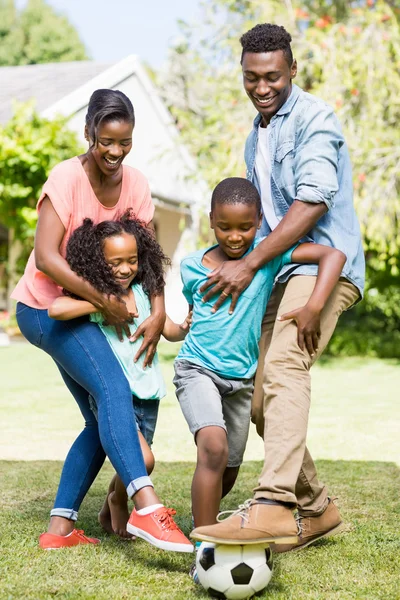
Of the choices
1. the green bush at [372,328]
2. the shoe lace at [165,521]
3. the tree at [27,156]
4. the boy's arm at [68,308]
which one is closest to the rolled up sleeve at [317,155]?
the boy's arm at [68,308]

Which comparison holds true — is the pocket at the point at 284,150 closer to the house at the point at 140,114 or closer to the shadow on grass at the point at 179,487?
the shadow on grass at the point at 179,487

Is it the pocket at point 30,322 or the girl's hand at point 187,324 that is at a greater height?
the pocket at point 30,322

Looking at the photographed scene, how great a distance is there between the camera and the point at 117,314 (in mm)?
3703

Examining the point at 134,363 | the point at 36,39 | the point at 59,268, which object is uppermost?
the point at 36,39

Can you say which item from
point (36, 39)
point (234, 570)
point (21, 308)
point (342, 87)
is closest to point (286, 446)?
point (234, 570)

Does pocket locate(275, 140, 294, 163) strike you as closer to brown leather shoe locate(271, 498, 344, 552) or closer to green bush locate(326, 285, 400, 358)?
brown leather shoe locate(271, 498, 344, 552)

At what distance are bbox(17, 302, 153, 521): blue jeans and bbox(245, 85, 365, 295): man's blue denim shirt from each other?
864 mm

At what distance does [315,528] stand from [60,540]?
117 centimetres

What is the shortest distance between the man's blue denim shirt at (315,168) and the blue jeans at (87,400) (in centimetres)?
86

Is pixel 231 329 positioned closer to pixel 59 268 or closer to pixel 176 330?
pixel 176 330

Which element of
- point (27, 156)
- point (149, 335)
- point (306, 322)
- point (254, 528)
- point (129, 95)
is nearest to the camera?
point (254, 528)

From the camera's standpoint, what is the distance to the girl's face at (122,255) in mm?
3727

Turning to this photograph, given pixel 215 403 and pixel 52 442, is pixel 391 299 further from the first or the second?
pixel 215 403

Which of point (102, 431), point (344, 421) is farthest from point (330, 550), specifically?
point (344, 421)
